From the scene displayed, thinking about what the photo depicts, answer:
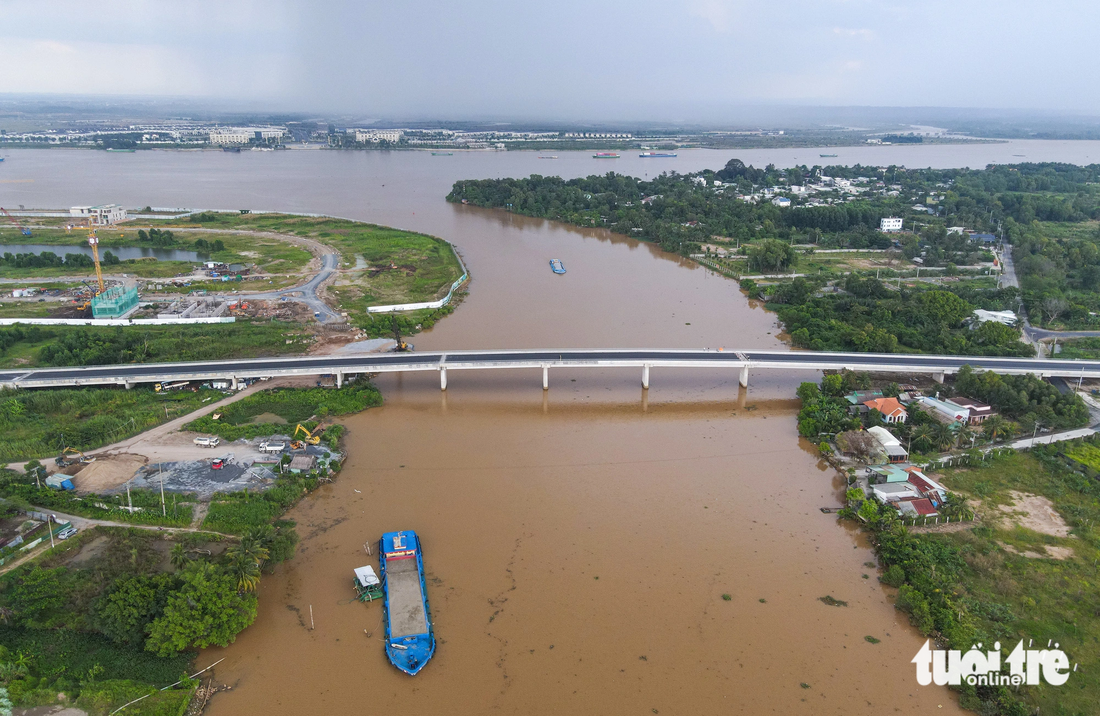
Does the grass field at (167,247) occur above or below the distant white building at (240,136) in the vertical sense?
below

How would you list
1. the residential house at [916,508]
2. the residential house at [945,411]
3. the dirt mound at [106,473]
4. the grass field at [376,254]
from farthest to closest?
1. the grass field at [376,254]
2. the residential house at [945,411]
3. the dirt mound at [106,473]
4. the residential house at [916,508]

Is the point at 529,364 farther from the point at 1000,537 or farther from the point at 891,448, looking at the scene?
the point at 1000,537

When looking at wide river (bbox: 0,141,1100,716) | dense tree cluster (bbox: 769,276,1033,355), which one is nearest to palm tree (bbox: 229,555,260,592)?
wide river (bbox: 0,141,1100,716)

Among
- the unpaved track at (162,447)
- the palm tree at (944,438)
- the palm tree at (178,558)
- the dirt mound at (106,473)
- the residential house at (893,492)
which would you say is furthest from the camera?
the palm tree at (944,438)

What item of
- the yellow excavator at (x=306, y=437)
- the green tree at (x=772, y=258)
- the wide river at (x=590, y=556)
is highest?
the green tree at (x=772, y=258)

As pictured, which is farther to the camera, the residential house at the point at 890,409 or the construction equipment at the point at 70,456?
the residential house at the point at 890,409

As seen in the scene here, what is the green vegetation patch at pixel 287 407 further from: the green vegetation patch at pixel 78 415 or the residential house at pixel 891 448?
the residential house at pixel 891 448

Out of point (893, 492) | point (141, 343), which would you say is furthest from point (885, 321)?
point (141, 343)

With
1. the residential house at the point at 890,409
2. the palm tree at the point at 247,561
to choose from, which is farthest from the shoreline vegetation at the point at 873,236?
the palm tree at the point at 247,561
